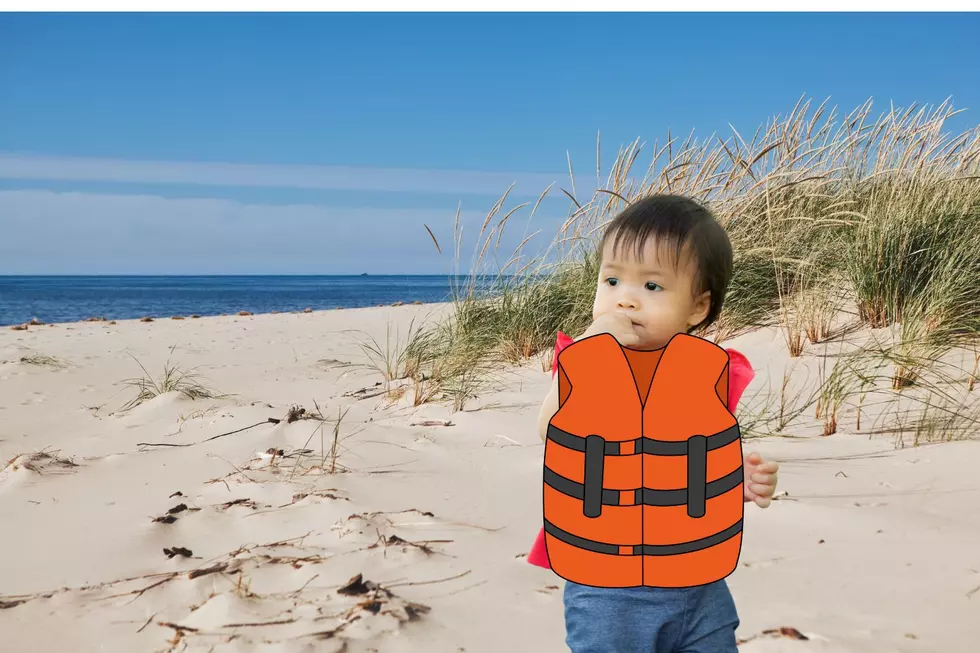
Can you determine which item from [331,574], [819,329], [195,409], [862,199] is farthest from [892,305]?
[195,409]

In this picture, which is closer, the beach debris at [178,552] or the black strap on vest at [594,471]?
the black strap on vest at [594,471]

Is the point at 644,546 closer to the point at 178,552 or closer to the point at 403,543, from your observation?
the point at 403,543

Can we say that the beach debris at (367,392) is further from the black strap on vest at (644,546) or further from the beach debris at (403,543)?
the black strap on vest at (644,546)

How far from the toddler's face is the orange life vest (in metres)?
0.05

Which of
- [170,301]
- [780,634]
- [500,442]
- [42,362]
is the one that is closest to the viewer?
[780,634]

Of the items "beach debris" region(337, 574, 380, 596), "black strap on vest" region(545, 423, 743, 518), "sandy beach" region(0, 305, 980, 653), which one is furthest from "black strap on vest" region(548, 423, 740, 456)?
"beach debris" region(337, 574, 380, 596)

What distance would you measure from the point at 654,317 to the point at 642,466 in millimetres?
215

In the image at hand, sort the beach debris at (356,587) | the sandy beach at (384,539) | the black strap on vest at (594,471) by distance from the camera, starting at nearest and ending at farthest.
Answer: the black strap on vest at (594,471) < the sandy beach at (384,539) < the beach debris at (356,587)

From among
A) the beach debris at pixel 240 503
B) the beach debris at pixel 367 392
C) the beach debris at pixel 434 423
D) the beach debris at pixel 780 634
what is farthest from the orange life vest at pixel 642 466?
the beach debris at pixel 367 392

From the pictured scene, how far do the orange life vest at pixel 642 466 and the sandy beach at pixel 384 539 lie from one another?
65 cm

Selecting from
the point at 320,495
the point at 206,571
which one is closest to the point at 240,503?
the point at 320,495

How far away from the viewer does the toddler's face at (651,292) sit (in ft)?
3.72

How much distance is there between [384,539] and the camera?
2168 millimetres

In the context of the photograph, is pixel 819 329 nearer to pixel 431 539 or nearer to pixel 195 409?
pixel 431 539
